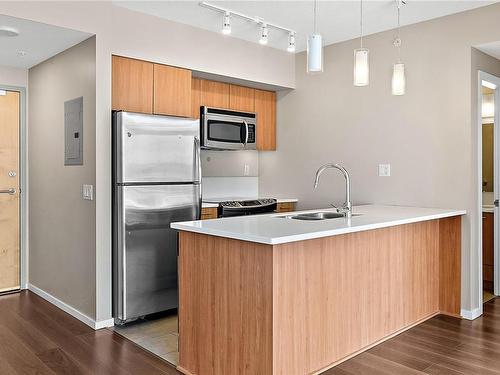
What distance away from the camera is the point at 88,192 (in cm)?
352

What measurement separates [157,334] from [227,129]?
87.3 inches

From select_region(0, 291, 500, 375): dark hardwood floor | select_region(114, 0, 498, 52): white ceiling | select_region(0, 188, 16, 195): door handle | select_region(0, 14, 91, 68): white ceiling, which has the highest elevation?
select_region(114, 0, 498, 52): white ceiling

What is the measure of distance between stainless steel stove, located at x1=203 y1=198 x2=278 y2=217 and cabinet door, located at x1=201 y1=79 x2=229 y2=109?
3.40 ft

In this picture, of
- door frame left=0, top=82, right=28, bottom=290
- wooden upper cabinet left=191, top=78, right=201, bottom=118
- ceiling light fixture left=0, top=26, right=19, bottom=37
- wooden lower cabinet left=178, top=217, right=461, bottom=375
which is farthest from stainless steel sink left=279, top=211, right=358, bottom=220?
door frame left=0, top=82, right=28, bottom=290

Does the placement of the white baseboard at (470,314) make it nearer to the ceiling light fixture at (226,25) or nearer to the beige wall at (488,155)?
the beige wall at (488,155)

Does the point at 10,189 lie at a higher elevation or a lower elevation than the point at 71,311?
higher

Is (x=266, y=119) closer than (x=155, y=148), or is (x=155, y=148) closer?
(x=155, y=148)

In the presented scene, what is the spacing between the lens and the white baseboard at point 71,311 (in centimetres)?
346

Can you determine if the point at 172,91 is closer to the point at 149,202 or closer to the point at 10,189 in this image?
the point at 149,202

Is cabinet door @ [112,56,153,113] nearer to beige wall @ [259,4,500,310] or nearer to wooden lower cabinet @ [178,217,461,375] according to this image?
wooden lower cabinet @ [178,217,461,375]

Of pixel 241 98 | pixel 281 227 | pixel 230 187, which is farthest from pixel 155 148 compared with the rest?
pixel 230 187

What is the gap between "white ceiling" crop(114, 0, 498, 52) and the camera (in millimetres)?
3520

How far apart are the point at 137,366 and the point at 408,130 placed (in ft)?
9.82

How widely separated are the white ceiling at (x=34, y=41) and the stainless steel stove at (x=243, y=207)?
189cm
